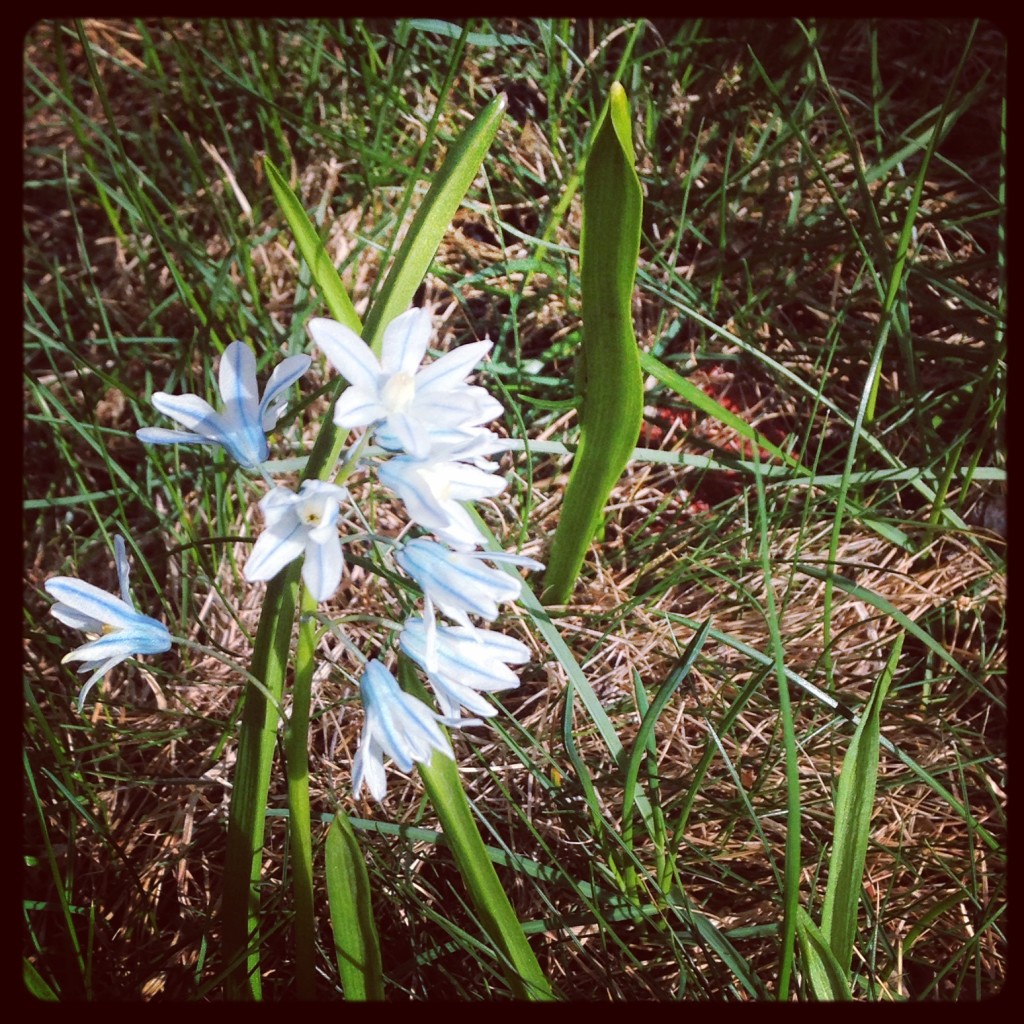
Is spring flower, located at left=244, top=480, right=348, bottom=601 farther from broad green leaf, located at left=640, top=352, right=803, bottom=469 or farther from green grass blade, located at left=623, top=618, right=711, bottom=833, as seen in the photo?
broad green leaf, located at left=640, top=352, right=803, bottom=469

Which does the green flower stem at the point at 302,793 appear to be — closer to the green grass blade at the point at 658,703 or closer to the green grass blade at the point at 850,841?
the green grass blade at the point at 658,703

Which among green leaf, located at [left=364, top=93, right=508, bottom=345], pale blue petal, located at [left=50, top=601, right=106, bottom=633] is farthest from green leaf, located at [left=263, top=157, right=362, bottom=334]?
pale blue petal, located at [left=50, top=601, right=106, bottom=633]

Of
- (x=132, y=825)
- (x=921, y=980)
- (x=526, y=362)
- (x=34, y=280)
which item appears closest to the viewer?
(x=921, y=980)

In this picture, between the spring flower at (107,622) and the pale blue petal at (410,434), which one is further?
the spring flower at (107,622)

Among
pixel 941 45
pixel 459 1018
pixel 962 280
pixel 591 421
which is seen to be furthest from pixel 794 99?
pixel 459 1018

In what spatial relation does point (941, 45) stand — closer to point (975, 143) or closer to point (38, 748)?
point (975, 143)

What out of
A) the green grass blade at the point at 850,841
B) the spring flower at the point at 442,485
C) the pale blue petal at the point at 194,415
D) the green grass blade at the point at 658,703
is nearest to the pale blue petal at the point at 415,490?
the spring flower at the point at 442,485

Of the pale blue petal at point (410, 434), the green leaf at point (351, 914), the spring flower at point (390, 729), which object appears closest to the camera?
the pale blue petal at point (410, 434)
